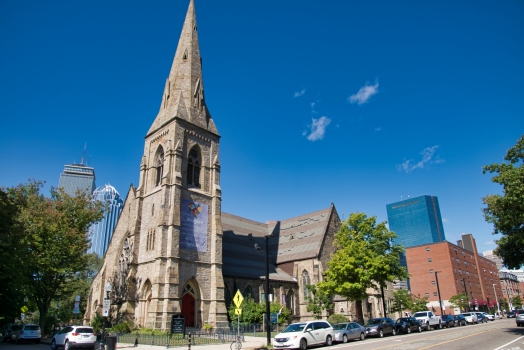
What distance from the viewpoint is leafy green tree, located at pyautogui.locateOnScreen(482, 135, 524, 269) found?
882 inches

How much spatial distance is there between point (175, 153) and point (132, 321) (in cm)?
1486

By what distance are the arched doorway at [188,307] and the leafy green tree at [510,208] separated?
24191 millimetres

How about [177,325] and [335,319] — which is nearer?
[177,325]

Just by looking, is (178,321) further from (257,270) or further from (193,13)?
(193,13)

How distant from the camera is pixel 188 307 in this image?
104 ft

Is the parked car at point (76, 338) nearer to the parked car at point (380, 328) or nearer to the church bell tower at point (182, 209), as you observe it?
the church bell tower at point (182, 209)

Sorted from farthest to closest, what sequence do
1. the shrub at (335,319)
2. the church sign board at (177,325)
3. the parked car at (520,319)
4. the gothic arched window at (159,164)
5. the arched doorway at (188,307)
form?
the shrub at (335,319)
the gothic arched window at (159,164)
the parked car at (520,319)
the arched doorway at (188,307)
the church sign board at (177,325)

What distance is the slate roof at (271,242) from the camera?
1617 inches

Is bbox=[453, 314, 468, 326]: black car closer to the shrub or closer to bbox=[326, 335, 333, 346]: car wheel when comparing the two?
the shrub

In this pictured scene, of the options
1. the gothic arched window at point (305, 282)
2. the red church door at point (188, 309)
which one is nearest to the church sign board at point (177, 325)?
the red church door at point (188, 309)

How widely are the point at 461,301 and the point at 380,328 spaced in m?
51.9

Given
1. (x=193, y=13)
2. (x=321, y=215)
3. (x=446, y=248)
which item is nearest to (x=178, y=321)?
(x=321, y=215)

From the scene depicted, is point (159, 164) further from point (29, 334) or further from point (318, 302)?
point (318, 302)

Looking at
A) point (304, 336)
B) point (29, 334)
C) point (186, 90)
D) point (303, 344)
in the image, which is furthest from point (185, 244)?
point (186, 90)
